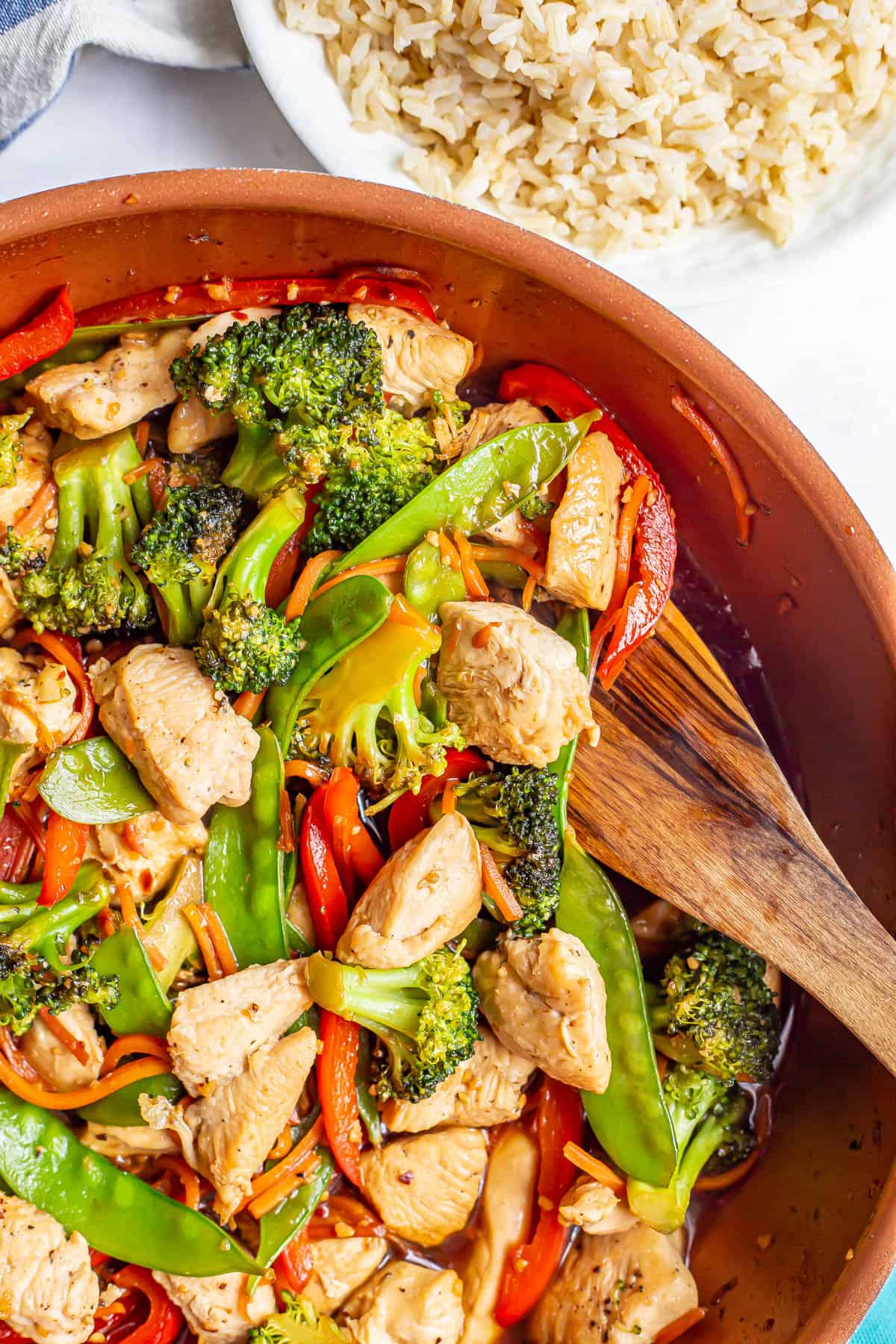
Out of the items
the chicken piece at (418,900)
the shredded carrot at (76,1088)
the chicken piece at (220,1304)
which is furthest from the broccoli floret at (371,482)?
the chicken piece at (220,1304)

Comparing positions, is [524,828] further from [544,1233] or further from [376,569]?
[544,1233]

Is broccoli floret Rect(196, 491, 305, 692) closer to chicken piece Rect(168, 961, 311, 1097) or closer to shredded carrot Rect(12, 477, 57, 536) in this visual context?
shredded carrot Rect(12, 477, 57, 536)

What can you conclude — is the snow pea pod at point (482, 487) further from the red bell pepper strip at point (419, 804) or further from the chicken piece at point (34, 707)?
the chicken piece at point (34, 707)

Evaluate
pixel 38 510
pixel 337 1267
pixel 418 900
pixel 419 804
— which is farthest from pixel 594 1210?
Answer: pixel 38 510

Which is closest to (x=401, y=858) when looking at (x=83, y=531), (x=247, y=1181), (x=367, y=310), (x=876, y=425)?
(x=247, y=1181)

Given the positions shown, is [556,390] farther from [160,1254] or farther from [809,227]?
[160,1254]

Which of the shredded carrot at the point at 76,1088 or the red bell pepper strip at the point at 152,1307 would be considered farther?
the red bell pepper strip at the point at 152,1307
